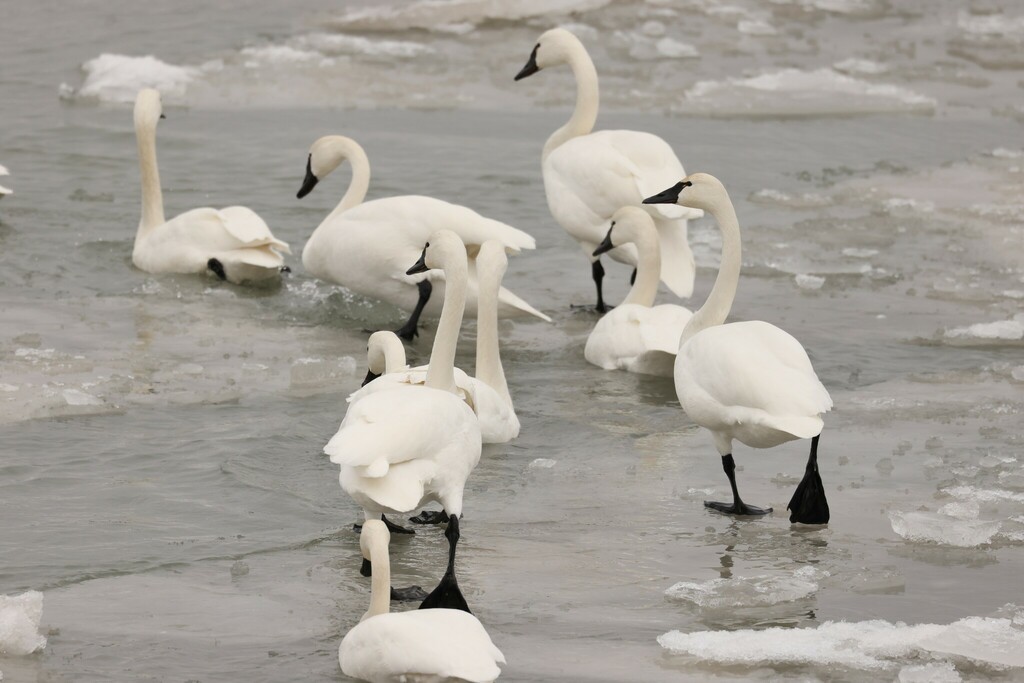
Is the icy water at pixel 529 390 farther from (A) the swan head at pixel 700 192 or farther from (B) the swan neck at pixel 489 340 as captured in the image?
(A) the swan head at pixel 700 192

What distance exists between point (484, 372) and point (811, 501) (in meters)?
1.80

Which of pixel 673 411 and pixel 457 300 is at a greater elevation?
Answer: pixel 457 300

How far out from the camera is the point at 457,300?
234 inches

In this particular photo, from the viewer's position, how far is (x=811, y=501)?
17.3ft

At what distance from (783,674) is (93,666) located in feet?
6.07

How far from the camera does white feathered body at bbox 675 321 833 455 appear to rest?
5285mm

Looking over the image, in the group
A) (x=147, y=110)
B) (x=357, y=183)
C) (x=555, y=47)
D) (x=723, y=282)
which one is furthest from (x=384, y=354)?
(x=555, y=47)

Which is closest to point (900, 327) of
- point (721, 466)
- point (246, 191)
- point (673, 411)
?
point (673, 411)

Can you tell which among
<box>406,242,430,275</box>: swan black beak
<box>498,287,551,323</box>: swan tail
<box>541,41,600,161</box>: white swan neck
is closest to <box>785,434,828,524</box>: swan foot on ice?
<box>406,242,430,275</box>: swan black beak

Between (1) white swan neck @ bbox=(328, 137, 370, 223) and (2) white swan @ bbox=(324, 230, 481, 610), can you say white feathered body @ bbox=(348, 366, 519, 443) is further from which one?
(1) white swan neck @ bbox=(328, 137, 370, 223)

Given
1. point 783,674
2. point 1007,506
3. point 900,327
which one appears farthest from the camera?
point 900,327

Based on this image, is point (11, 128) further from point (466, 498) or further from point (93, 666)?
point (93, 666)

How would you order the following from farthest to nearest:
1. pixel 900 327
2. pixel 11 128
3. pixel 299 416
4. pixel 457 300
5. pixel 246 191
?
1. pixel 11 128
2. pixel 246 191
3. pixel 900 327
4. pixel 299 416
5. pixel 457 300

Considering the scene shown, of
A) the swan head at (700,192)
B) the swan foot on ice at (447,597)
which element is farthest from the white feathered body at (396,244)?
the swan foot on ice at (447,597)
